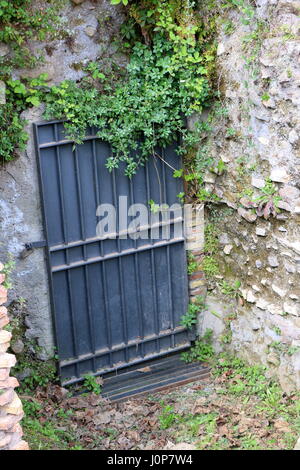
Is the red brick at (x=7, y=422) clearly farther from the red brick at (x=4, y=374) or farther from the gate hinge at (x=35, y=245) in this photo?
the gate hinge at (x=35, y=245)

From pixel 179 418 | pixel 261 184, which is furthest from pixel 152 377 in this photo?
pixel 261 184

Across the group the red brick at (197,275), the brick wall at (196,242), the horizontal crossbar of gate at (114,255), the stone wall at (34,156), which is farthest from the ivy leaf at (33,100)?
the red brick at (197,275)

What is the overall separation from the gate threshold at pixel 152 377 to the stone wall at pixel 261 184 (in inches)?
19.0

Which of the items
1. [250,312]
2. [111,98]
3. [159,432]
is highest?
[111,98]

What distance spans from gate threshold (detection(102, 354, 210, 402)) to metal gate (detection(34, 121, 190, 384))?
0.11 m

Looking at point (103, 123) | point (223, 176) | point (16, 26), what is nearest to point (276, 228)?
point (223, 176)

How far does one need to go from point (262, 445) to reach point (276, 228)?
1.76 metres

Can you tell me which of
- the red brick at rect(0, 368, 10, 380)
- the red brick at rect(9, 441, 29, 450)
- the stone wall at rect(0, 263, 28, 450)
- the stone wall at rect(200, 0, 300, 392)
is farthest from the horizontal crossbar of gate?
the red brick at rect(9, 441, 29, 450)

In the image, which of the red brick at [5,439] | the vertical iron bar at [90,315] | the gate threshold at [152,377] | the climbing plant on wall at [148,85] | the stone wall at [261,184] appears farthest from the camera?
the gate threshold at [152,377]

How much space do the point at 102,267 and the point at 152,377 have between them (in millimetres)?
1239

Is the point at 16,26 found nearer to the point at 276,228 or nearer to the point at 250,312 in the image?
the point at 276,228

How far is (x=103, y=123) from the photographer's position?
5.45 meters

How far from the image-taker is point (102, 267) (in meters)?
5.88

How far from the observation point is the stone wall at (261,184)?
5.04 m
